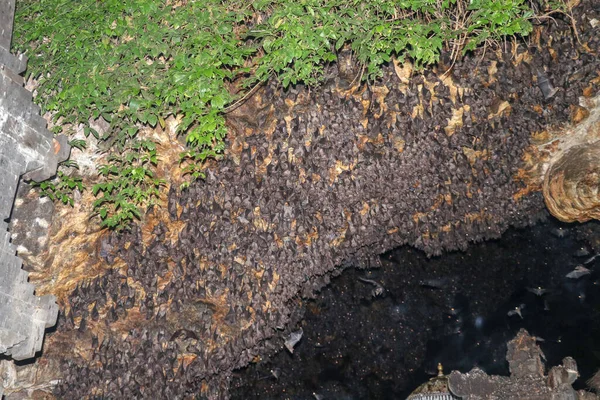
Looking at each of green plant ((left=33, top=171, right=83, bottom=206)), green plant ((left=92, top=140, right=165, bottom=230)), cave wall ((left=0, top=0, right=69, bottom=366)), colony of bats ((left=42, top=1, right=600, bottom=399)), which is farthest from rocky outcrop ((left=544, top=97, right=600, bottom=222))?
cave wall ((left=0, top=0, right=69, bottom=366))

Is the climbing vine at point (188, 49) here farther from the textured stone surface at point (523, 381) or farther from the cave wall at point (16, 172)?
the textured stone surface at point (523, 381)

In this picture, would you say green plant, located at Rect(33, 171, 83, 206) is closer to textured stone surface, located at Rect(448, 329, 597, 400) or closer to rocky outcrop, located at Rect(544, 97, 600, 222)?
textured stone surface, located at Rect(448, 329, 597, 400)

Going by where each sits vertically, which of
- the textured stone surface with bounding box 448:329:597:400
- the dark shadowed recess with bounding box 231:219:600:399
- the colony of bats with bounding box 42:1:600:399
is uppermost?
the colony of bats with bounding box 42:1:600:399

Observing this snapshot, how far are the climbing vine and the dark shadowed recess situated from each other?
5.94 m

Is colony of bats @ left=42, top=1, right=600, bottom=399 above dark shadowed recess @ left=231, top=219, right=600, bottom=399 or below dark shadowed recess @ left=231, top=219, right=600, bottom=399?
above

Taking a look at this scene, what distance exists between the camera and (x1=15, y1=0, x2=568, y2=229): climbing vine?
764 cm

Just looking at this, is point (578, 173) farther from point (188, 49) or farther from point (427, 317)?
point (427, 317)

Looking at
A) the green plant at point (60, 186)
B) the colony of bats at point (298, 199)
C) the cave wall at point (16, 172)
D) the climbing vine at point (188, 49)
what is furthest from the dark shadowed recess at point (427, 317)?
the cave wall at point (16, 172)

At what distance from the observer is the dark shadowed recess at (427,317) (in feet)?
41.7

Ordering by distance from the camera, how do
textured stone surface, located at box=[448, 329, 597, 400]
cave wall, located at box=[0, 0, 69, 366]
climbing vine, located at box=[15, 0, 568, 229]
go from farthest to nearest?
1. textured stone surface, located at box=[448, 329, 597, 400]
2. climbing vine, located at box=[15, 0, 568, 229]
3. cave wall, located at box=[0, 0, 69, 366]

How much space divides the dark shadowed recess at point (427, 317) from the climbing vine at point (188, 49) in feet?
19.5

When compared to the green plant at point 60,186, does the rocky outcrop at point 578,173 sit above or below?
below

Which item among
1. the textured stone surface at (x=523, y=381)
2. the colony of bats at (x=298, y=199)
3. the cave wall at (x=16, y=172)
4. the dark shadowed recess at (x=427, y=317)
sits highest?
the cave wall at (x=16, y=172)

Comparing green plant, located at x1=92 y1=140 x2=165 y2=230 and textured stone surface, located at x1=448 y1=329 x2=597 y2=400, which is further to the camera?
textured stone surface, located at x1=448 y1=329 x2=597 y2=400
